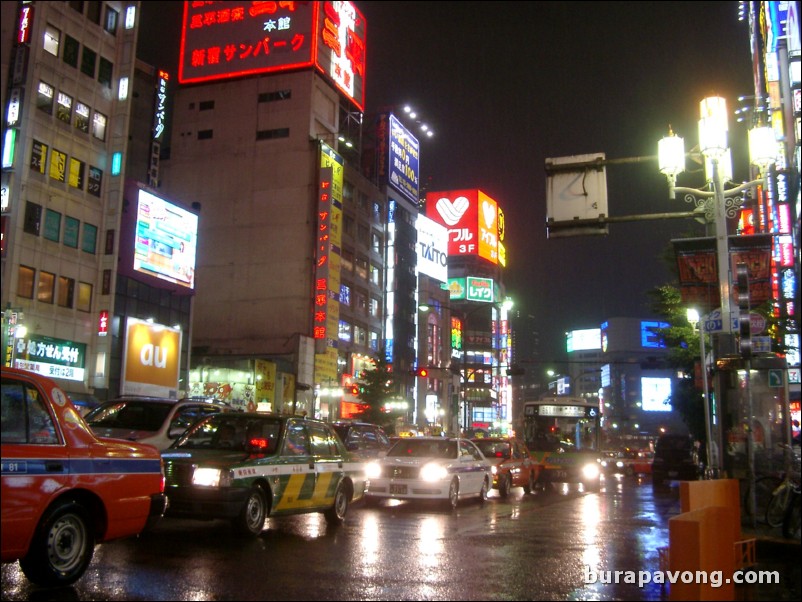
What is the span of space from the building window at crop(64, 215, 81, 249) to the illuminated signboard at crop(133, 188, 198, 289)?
10.00ft

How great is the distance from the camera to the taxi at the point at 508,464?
69.4 feet

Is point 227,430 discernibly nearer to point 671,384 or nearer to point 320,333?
point 320,333

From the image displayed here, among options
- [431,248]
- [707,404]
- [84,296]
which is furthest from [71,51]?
[431,248]

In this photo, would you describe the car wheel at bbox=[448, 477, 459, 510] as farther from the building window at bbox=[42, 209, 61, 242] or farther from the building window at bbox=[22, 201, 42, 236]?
the building window at bbox=[42, 209, 61, 242]

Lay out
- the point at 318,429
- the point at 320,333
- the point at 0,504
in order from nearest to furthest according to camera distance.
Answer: the point at 0,504, the point at 318,429, the point at 320,333

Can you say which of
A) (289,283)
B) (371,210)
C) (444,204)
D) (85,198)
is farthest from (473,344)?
(85,198)

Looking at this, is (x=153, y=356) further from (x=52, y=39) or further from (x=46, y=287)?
(x=52, y=39)

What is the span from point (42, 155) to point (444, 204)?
65.9 m

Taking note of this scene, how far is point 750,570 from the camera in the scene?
29.8 feet

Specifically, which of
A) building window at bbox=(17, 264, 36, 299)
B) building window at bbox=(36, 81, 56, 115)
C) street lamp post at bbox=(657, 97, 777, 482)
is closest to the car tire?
street lamp post at bbox=(657, 97, 777, 482)

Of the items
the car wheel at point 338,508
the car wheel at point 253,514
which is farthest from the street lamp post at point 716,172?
the car wheel at point 253,514

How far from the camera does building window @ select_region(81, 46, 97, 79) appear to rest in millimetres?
36906

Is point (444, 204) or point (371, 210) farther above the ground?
point (444, 204)

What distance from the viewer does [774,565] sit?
31.6 feet
